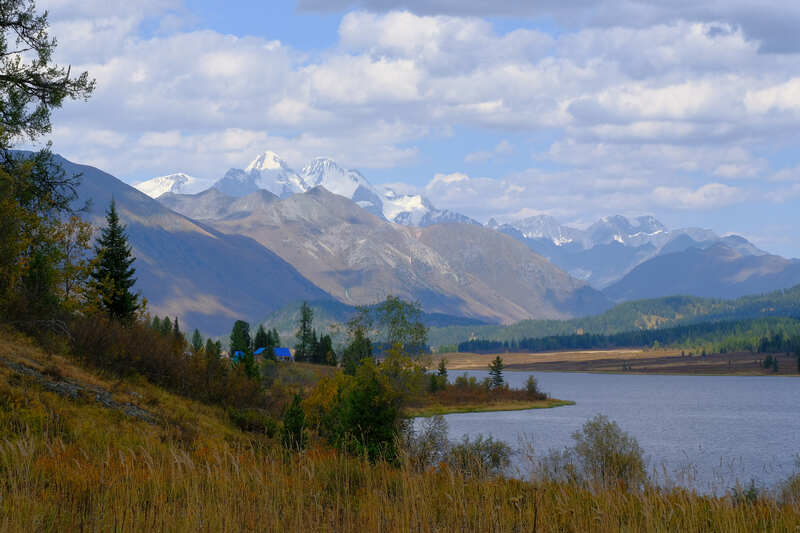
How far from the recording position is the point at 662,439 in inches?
3637

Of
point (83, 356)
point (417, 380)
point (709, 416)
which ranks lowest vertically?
point (709, 416)

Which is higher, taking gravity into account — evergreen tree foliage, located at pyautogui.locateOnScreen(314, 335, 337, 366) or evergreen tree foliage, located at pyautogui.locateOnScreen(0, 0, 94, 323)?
evergreen tree foliage, located at pyautogui.locateOnScreen(0, 0, 94, 323)

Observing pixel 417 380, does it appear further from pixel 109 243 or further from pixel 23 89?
pixel 23 89

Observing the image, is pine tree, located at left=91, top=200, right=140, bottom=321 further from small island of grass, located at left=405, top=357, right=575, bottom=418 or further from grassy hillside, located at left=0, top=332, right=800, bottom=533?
small island of grass, located at left=405, top=357, right=575, bottom=418

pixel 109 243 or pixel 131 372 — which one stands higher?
pixel 109 243

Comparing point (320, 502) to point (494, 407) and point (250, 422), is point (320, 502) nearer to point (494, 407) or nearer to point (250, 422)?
point (250, 422)

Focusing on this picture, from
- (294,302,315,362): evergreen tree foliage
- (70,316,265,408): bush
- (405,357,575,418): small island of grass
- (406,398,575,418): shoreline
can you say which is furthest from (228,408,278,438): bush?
(294,302,315,362): evergreen tree foliage

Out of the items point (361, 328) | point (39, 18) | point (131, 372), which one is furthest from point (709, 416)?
point (39, 18)

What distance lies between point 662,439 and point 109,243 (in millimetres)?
72914

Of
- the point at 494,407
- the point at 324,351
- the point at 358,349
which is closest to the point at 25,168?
the point at 358,349

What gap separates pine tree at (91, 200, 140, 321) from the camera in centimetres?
5472

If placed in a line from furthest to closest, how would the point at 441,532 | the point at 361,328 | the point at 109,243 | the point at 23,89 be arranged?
the point at 361,328
the point at 109,243
the point at 23,89
the point at 441,532

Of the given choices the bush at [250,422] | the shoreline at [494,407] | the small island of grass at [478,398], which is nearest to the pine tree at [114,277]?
the bush at [250,422]

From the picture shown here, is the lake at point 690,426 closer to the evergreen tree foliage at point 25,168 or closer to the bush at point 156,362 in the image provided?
the bush at point 156,362
